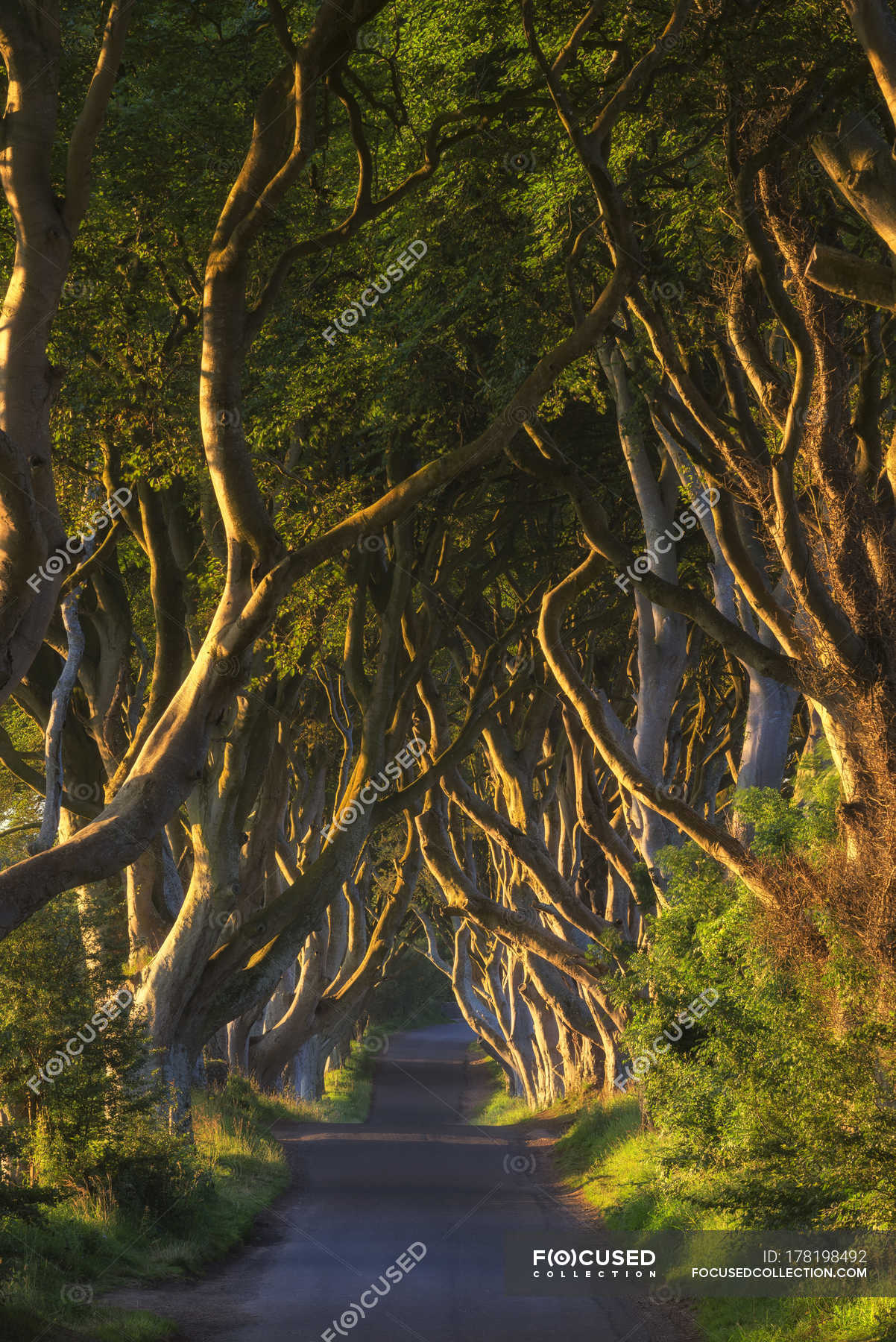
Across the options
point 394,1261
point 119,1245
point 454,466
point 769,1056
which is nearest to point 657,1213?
point 394,1261

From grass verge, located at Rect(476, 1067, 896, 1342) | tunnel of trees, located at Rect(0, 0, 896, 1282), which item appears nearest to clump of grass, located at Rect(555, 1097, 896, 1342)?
grass verge, located at Rect(476, 1067, 896, 1342)

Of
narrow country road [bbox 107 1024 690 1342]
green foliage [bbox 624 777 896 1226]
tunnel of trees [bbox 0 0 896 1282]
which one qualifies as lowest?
narrow country road [bbox 107 1024 690 1342]

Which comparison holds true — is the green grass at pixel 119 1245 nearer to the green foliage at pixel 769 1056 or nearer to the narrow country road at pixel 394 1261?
the narrow country road at pixel 394 1261

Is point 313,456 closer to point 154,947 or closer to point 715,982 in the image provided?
point 154,947

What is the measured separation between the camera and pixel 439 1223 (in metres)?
14.4

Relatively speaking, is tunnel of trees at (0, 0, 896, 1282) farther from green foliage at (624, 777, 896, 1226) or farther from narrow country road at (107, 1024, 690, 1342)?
narrow country road at (107, 1024, 690, 1342)

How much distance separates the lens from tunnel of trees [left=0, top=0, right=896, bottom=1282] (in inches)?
351

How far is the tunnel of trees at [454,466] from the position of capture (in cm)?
891

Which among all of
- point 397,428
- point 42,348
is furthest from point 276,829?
point 42,348

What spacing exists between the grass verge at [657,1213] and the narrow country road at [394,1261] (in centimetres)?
44

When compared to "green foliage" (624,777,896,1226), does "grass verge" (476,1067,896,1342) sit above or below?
below

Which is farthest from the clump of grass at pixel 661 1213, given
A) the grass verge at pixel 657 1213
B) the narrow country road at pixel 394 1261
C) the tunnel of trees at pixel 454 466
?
the tunnel of trees at pixel 454 466

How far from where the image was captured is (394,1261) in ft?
38.8

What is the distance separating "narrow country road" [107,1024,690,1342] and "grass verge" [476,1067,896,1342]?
0.44 metres
